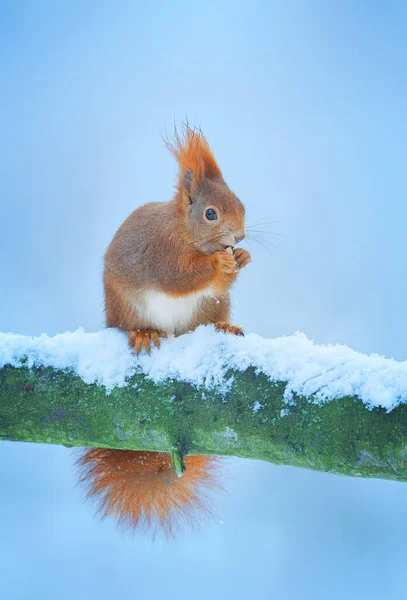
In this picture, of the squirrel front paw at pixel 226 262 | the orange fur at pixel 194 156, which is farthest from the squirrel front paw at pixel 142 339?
the orange fur at pixel 194 156

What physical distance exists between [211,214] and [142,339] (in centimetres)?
40

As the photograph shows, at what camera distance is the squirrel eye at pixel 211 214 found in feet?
5.59

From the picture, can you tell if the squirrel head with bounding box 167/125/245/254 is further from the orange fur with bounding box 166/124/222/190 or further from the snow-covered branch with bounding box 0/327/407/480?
the snow-covered branch with bounding box 0/327/407/480

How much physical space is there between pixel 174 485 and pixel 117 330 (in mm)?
455

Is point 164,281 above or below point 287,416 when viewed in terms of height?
above

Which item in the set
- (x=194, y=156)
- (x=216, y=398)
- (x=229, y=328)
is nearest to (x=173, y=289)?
(x=229, y=328)

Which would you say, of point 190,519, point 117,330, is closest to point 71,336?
point 117,330

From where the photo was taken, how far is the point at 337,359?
46.2 inches

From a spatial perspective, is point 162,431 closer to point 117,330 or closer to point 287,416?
point 287,416

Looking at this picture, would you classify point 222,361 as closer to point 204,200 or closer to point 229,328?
point 229,328

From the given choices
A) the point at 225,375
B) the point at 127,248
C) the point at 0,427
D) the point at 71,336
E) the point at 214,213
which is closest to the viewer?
the point at 225,375

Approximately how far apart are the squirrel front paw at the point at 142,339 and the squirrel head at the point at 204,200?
0.30 metres

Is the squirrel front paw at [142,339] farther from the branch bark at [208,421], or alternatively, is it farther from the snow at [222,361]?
the branch bark at [208,421]

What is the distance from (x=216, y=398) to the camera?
49.1 inches
